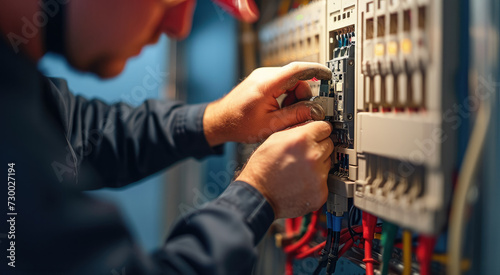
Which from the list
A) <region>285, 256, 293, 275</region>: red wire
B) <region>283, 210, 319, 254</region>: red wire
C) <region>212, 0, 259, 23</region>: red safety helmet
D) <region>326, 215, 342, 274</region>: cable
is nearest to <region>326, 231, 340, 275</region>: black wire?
<region>326, 215, 342, 274</region>: cable

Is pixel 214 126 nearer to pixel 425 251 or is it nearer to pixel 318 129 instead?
pixel 318 129

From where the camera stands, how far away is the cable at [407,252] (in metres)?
0.60

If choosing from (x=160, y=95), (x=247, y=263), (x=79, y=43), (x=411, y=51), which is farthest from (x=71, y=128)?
(x=411, y=51)

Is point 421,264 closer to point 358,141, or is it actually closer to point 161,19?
point 358,141

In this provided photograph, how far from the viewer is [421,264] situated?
0.58 meters

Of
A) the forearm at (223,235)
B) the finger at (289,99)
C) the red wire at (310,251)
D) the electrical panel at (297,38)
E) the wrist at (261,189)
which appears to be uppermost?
the electrical panel at (297,38)

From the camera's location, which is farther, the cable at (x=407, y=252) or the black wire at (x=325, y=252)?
the black wire at (x=325, y=252)

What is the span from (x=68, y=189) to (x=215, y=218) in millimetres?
291

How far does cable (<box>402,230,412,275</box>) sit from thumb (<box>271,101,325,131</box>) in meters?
0.28

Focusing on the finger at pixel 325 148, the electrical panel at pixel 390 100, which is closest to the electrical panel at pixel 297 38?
the electrical panel at pixel 390 100

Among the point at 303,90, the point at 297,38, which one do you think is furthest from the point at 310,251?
the point at 297,38

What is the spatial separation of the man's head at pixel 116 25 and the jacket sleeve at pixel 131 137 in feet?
0.42

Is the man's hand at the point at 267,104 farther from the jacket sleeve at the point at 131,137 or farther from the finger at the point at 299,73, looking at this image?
the jacket sleeve at the point at 131,137

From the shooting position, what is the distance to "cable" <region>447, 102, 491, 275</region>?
510 mm
